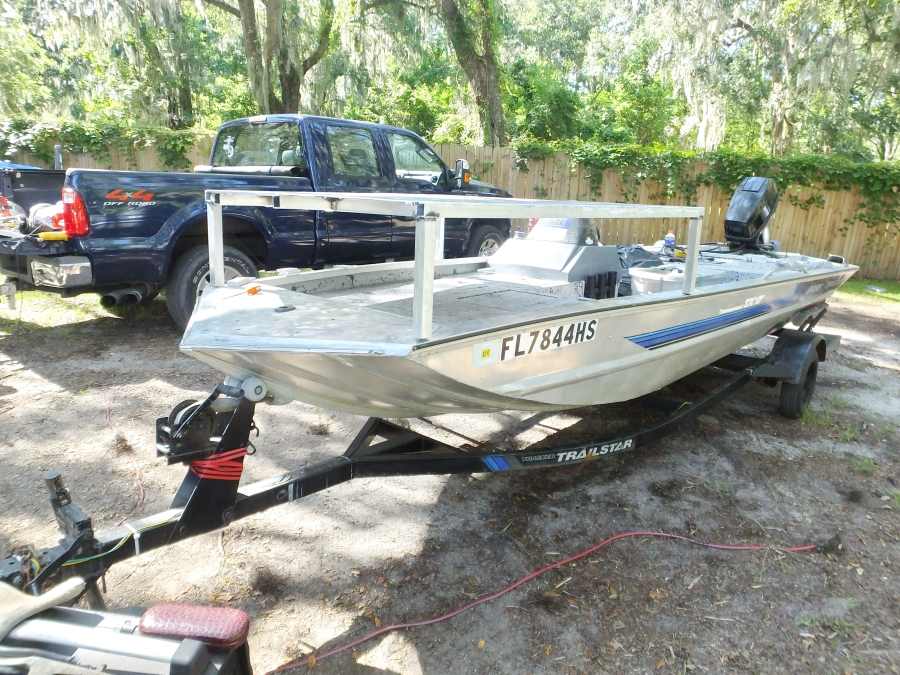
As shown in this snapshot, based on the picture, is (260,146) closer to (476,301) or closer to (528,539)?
(476,301)

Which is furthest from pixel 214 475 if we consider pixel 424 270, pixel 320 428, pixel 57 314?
pixel 57 314

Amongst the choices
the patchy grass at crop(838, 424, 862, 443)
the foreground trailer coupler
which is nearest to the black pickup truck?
the foreground trailer coupler

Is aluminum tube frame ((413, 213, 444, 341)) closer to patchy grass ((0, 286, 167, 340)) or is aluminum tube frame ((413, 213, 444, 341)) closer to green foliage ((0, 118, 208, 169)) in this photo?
patchy grass ((0, 286, 167, 340))

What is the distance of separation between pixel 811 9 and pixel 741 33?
4291mm

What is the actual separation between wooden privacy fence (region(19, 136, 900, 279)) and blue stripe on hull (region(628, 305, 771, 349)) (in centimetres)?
816

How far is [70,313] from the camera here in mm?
6656

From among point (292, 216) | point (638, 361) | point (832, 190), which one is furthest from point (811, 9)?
point (638, 361)

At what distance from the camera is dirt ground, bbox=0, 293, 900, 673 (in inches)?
92.9

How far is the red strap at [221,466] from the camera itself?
7.20ft

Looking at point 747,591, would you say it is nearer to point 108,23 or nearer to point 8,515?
point 8,515

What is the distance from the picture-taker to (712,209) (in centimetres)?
1215

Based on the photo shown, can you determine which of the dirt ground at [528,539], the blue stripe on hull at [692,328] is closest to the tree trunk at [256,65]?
the dirt ground at [528,539]

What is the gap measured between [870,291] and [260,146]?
10.1 m

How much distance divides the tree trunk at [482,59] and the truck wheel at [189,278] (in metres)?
10.2
